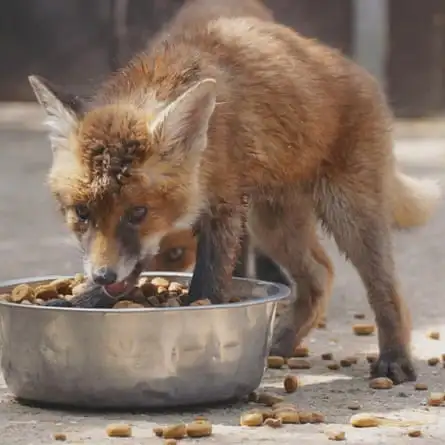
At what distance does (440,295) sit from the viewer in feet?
25.3

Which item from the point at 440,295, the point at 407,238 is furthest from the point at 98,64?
the point at 440,295

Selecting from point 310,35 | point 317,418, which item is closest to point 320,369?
point 317,418

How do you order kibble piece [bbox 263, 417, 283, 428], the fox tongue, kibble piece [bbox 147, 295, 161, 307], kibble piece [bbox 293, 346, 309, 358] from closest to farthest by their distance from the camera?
kibble piece [bbox 263, 417, 283, 428]
the fox tongue
kibble piece [bbox 147, 295, 161, 307]
kibble piece [bbox 293, 346, 309, 358]

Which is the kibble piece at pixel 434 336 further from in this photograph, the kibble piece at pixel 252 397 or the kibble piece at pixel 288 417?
the kibble piece at pixel 288 417

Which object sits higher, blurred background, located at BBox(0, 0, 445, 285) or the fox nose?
blurred background, located at BBox(0, 0, 445, 285)

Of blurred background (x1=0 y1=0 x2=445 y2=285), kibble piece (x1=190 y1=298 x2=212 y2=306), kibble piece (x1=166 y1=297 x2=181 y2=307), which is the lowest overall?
kibble piece (x1=166 y1=297 x2=181 y2=307)

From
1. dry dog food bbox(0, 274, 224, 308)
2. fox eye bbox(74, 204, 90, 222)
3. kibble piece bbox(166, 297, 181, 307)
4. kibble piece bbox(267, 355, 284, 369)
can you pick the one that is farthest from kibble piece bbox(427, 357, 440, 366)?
fox eye bbox(74, 204, 90, 222)

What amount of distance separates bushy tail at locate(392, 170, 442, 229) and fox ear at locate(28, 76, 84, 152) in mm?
1978

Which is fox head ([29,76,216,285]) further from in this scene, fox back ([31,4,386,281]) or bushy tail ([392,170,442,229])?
bushy tail ([392,170,442,229])

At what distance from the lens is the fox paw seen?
5594 millimetres

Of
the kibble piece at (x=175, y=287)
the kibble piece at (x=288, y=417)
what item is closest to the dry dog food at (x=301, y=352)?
the kibble piece at (x=175, y=287)

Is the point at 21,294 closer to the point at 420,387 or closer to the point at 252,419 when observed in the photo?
the point at 252,419

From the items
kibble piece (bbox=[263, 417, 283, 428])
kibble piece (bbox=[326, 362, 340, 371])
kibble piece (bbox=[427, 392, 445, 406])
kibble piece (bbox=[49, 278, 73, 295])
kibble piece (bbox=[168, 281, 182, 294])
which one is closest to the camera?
kibble piece (bbox=[263, 417, 283, 428])

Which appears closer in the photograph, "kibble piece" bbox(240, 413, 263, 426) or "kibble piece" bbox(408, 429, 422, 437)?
"kibble piece" bbox(408, 429, 422, 437)
